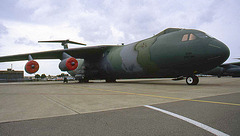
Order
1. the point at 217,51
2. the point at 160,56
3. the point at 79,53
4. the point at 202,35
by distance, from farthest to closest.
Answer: the point at 79,53 → the point at 160,56 → the point at 202,35 → the point at 217,51

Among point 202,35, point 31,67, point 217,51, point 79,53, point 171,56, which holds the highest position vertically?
point 202,35

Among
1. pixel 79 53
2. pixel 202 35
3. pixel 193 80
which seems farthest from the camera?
pixel 79 53

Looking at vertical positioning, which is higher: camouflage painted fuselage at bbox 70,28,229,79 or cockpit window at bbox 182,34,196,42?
cockpit window at bbox 182,34,196,42

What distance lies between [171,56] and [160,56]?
738 mm

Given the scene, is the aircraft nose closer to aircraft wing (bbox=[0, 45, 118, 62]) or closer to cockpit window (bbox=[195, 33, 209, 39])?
cockpit window (bbox=[195, 33, 209, 39])

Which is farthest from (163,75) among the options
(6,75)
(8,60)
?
(6,75)

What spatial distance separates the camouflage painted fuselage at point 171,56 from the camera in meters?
8.67

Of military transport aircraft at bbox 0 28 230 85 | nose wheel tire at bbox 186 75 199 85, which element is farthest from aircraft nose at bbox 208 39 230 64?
nose wheel tire at bbox 186 75 199 85

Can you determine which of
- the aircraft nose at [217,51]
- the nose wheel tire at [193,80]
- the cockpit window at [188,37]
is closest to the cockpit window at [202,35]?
the cockpit window at [188,37]

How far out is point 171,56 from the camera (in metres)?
9.62

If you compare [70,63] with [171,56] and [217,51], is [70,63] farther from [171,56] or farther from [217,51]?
[217,51]

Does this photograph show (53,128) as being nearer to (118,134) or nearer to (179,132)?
(118,134)

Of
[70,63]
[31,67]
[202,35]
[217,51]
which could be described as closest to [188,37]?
[202,35]

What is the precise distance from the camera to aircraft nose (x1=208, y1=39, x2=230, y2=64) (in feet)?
27.7
